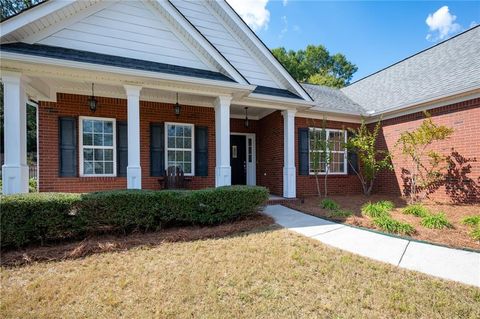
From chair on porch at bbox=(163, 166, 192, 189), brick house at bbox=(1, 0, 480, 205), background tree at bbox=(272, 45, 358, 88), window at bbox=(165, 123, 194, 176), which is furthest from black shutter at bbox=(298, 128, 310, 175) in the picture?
background tree at bbox=(272, 45, 358, 88)

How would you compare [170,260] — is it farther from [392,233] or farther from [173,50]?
[173,50]

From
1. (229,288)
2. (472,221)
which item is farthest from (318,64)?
(229,288)

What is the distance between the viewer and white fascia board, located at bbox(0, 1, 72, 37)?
5148 millimetres

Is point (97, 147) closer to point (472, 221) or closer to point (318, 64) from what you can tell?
point (472, 221)

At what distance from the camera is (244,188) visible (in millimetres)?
6012

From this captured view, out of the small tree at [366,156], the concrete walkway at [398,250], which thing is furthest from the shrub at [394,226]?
the small tree at [366,156]

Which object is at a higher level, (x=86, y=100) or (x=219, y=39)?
(x=219, y=39)

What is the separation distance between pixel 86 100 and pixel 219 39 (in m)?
4.46

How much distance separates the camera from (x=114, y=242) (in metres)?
4.57

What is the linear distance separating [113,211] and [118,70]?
323 centimetres

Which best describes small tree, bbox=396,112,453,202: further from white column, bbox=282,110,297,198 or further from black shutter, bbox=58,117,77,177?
black shutter, bbox=58,117,77,177

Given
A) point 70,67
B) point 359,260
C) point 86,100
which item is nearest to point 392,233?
point 359,260

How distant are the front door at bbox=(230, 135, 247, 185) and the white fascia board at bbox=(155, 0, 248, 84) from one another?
363 cm

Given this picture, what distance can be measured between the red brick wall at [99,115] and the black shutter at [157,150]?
0.41 feet
